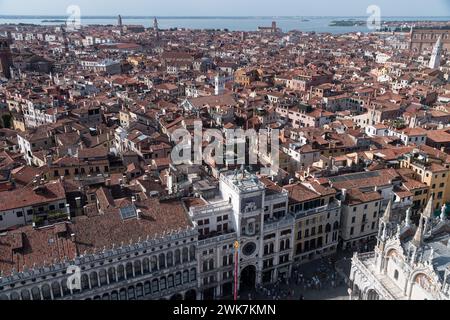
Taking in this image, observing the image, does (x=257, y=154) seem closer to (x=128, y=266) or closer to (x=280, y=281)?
(x=280, y=281)

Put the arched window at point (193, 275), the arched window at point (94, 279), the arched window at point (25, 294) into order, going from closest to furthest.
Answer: the arched window at point (25, 294), the arched window at point (94, 279), the arched window at point (193, 275)

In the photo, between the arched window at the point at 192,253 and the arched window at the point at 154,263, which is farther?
the arched window at the point at 192,253

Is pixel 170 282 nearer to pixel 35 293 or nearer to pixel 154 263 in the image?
pixel 154 263

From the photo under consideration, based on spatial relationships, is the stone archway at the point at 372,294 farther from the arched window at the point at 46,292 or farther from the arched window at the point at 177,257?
the arched window at the point at 46,292

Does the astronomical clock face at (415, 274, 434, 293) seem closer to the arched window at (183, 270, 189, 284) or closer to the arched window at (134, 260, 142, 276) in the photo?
the arched window at (183, 270, 189, 284)

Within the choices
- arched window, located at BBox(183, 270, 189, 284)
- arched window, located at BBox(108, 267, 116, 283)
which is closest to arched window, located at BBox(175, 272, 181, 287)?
arched window, located at BBox(183, 270, 189, 284)

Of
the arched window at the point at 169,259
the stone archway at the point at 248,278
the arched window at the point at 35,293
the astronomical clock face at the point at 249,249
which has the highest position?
the arched window at the point at 35,293

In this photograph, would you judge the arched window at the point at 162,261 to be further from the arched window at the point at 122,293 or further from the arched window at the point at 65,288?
the arched window at the point at 65,288

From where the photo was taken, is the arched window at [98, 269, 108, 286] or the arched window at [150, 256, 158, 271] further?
the arched window at [150, 256, 158, 271]

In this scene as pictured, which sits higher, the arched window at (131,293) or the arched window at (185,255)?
the arched window at (185,255)

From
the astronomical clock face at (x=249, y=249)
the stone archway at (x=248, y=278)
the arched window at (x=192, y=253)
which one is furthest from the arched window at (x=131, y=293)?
the stone archway at (x=248, y=278)

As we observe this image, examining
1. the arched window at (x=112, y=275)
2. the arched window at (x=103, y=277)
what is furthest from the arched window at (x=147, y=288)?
the arched window at (x=103, y=277)

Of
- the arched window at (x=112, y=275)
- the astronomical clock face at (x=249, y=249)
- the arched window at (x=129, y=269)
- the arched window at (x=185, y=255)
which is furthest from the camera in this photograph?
the astronomical clock face at (x=249, y=249)

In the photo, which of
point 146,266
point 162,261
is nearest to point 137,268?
point 146,266
